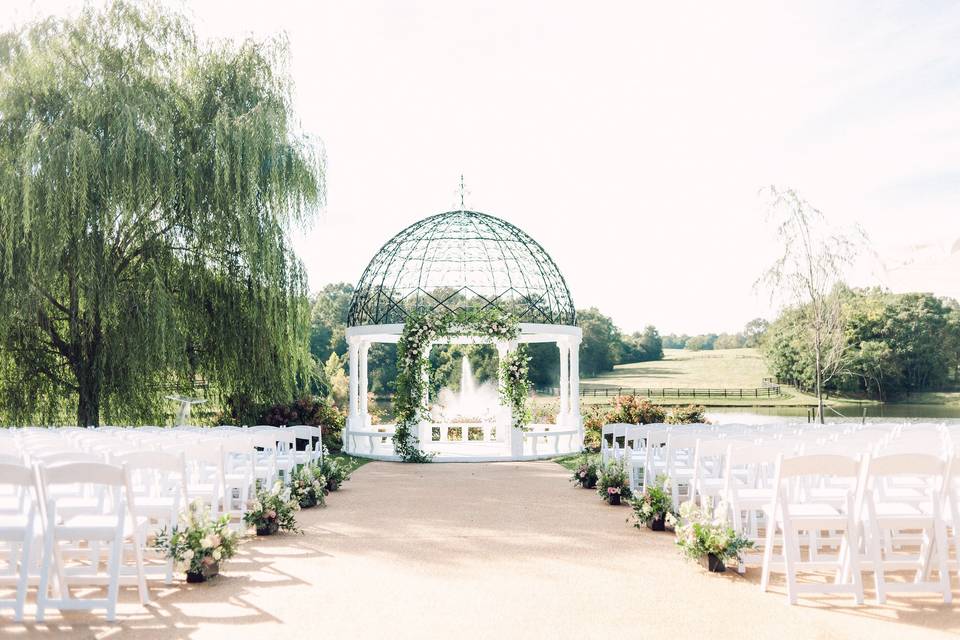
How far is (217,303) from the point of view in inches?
542

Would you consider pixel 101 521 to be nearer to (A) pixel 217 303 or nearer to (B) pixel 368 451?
(A) pixel 217 303

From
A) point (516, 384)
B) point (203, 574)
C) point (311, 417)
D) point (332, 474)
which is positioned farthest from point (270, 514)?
point (311, 417)

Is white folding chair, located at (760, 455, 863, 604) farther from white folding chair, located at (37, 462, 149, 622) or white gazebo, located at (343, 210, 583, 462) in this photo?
white gazebo, located at (343, 210, 583, 462)

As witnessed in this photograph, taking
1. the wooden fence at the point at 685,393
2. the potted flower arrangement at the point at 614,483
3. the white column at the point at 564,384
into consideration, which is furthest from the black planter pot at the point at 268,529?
the wooden fence at the point at 685,393

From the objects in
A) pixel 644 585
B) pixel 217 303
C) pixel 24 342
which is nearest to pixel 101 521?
pixel 644 585

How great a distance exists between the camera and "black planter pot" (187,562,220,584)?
18.8 feet

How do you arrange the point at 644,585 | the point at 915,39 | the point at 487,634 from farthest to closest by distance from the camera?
the point at 915,39
the point at 644,585
the point at 487,634

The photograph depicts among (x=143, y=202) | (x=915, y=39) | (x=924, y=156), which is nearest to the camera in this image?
(x=143, y=202)

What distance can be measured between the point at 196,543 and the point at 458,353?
3326 cm

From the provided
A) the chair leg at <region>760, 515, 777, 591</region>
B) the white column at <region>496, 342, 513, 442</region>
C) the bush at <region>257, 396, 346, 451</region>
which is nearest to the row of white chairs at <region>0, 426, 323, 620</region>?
the chair leg at <region>760, 515, 777, 591</region>

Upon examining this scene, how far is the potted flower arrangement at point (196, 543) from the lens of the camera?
223 inches

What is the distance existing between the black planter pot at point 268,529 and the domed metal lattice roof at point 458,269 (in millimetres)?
11171

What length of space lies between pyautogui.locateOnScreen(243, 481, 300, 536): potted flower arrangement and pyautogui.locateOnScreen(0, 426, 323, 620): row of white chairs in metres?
0.17

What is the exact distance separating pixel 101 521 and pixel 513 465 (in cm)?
1076
